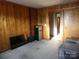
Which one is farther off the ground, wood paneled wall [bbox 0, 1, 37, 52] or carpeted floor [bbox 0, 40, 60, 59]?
wood paneled wall [bbox 0, 1, 37, 52]

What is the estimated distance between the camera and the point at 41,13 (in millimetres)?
6656

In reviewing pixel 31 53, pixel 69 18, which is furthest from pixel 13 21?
pixel 69 18

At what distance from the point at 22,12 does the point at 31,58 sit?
3254 mm

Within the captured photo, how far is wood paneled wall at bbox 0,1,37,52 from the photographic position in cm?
422

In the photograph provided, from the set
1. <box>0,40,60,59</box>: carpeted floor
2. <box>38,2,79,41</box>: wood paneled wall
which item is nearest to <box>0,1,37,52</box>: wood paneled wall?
<box>0,40,60,59</box>: carpeted floor

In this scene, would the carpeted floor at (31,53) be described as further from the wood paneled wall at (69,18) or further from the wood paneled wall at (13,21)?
the wood paneled wall at (69,18)

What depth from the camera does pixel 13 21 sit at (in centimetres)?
483

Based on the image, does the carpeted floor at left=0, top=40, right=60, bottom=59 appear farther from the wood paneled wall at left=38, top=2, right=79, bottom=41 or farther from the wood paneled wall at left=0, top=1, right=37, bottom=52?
the wood paneled wall at left=38, top=2, right=79, bottom=41

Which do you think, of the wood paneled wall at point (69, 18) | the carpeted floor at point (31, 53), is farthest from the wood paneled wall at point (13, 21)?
the wood paneled wall at point (69, 18)

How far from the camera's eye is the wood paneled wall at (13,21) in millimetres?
4219

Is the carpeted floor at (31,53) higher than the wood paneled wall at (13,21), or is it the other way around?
the wood paneled wall at (13,21)

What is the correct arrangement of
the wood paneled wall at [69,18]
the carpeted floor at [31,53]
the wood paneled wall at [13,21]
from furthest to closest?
1. the wood paneled wall at [69,18]
2. the wood paneled wall at [13,21]
3. the carpeted floor at [31,53]

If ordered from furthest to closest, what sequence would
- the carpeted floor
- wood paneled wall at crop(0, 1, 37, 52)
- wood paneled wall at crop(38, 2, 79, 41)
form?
wood paneled wall at crop(38, 2, 79, 41)
wood paneled wall at crop(0, 1, 37, 52)
the carpeted floor

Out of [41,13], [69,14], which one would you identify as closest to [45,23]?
[41,13]
